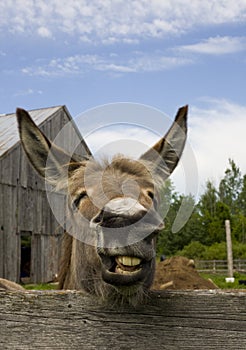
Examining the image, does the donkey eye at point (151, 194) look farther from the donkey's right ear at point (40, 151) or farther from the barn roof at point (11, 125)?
the barn roof at point (11, 125)

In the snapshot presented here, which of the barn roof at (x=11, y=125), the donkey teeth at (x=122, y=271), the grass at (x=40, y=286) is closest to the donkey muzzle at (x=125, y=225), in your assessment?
the donkey teeth at (x=122, y=271)

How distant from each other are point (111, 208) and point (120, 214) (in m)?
0.07

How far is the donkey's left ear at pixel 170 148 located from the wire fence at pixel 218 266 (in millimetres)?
33553

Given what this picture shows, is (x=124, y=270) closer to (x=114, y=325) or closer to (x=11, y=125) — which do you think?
(x=114, y=325)

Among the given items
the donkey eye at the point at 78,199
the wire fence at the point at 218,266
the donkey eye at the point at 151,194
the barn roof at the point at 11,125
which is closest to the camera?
the donkey eye at the point at 151,194

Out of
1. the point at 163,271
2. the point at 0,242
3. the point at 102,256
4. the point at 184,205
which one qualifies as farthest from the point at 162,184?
the point at 0,242

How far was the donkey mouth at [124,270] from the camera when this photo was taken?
2223 millimetres

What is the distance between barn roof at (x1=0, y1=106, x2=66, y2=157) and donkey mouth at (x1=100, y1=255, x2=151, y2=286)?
58.7 ft

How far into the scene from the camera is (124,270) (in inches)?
89.1

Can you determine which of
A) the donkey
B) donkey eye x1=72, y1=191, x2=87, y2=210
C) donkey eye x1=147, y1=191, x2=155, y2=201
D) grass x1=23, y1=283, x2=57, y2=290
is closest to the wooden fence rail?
the donkey

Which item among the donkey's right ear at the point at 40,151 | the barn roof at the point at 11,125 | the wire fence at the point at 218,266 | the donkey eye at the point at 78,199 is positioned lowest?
the wire fence at the point at 218,266

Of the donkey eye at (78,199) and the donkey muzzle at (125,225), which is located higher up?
the donkey eye at (78,199)

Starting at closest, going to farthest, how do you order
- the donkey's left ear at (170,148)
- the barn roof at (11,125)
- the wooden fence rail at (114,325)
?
the wooden fence rail at (114,325), the donkey's left ear at (170,148), the barn roof at (11,125)

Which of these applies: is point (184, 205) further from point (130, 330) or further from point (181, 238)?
point (181, 238)
